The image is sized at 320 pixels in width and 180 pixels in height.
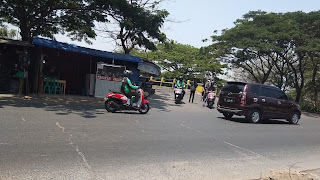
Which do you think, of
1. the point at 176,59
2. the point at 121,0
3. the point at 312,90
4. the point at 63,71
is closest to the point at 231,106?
the point at 121,0

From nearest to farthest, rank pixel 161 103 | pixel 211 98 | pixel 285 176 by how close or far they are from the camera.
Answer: pixel 285 176 → pixel 161 103 → pixel 211 98

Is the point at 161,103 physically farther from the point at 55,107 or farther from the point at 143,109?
the point at 55,107

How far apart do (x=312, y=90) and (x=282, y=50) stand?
1079cm

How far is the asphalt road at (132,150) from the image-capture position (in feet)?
15.3

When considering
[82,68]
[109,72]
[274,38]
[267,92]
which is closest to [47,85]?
[82,68]

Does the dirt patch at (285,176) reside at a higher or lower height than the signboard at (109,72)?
lower

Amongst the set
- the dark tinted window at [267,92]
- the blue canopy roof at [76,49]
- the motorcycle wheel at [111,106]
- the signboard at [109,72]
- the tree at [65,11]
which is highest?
the tree at [65,11]

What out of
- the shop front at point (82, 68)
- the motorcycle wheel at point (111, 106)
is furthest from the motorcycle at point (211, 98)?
the motorcycle wheel at point (111, 106)

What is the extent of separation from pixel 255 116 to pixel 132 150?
26.9 feet

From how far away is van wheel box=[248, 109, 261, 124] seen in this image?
1235 centimetres

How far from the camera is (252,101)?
12.3 metres

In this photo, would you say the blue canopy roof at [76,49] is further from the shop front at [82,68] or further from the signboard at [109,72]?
the signboard at [109,72]

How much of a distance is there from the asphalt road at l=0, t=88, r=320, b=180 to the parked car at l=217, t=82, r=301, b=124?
2832mm

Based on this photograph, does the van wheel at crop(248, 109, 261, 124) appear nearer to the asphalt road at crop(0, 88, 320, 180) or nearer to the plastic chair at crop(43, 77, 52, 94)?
the asphalt road at crop(0, 88, 320, 180)
